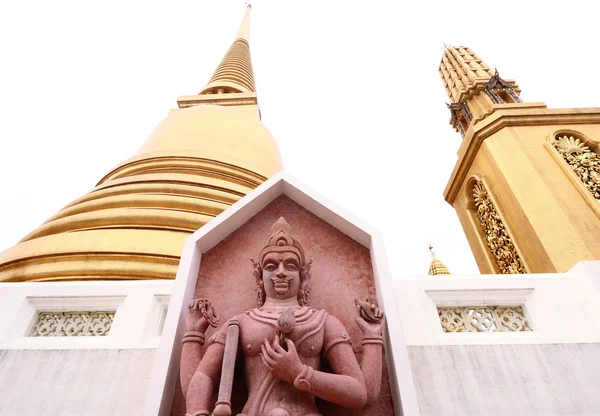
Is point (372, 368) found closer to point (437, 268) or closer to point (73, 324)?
point (73, 324)

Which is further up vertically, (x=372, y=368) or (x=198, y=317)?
(x=198, y=317)

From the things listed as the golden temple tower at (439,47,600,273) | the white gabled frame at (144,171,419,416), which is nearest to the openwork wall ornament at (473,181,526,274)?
the golden temple tower at (439,47,600,273)

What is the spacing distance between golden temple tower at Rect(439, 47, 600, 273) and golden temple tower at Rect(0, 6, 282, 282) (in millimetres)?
3525

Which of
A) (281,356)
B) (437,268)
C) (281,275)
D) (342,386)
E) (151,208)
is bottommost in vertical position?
(342,386)

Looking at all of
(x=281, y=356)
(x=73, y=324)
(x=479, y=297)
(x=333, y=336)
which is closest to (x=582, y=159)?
(x=479, y=297)

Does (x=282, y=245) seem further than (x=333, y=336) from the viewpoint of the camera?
Yes

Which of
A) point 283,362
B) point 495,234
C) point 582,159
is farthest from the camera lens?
point 495,234

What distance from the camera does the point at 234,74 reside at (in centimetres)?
1297

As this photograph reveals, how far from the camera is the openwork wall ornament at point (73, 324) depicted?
309 cm

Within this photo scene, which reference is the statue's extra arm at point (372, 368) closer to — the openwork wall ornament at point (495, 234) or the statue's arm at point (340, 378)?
the statue's arm at point (340, 378)

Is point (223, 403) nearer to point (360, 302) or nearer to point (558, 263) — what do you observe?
point (360, 302)

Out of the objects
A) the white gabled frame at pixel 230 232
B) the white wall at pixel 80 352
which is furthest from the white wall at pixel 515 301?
the white wall at pixel 80 352

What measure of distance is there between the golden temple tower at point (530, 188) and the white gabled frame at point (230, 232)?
240cm

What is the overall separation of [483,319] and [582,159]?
11.4 ft
